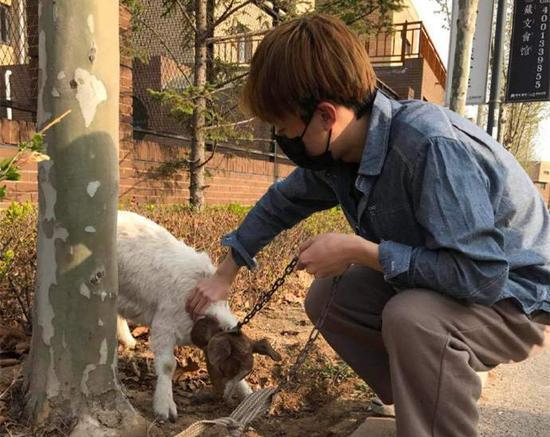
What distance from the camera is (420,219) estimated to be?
6.38 ft

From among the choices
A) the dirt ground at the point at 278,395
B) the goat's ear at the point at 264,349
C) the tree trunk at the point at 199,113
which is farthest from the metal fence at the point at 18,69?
the goat's ear at the point at 264,349

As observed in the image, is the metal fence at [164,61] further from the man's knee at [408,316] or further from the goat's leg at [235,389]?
the man's knee at [408,316]

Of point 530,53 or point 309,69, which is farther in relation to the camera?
point 530,53

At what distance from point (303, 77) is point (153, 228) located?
1870 mm

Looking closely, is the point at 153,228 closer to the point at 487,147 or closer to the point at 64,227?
the point at 64,227

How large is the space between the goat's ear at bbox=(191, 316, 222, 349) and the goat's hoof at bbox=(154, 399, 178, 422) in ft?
1.07

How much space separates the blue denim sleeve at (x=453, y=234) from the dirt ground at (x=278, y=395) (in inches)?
45.2

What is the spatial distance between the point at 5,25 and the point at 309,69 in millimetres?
6628

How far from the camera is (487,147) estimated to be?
208 cm

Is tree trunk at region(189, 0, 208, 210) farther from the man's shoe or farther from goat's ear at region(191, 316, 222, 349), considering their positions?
the man's shoe

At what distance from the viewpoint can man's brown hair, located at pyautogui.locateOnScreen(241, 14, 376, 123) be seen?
6.35 feet

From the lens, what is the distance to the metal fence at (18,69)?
5816 millimetres

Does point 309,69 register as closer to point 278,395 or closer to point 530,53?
point 278,395

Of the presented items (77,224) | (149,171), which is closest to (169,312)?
(77,224)
